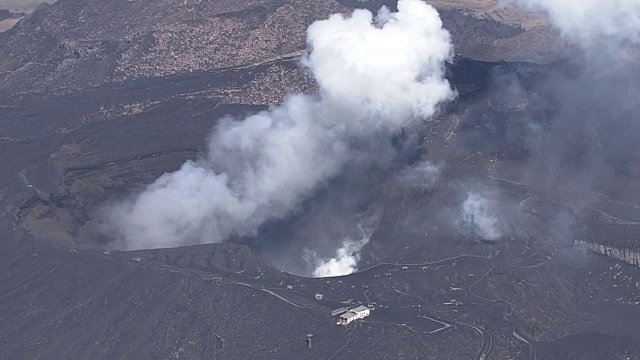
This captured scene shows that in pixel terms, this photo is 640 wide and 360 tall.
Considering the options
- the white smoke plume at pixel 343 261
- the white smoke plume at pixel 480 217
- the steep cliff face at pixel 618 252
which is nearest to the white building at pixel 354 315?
the white smoke plume at pixel 343 261

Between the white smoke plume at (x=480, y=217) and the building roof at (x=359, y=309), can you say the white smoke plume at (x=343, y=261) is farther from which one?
the building roof at (x=359, y=309)

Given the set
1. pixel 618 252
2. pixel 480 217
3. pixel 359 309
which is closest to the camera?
pixel 359 309

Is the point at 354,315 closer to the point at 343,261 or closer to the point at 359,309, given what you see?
the point at 359,309

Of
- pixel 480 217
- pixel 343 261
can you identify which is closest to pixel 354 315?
pixel 343 261

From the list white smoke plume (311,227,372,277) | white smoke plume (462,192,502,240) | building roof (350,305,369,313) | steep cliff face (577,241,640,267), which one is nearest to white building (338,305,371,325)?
building roof (350,305,369,313)

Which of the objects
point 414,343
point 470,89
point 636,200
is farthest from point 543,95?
point 414,343

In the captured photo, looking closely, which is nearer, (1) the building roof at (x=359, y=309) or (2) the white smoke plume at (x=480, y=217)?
(1) the building roof at (x=359, y=309)

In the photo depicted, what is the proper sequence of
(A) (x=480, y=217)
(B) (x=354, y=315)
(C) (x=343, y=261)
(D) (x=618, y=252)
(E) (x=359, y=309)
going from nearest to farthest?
(B) (x=354, y=315) → (E) (x=359, y=309) → (D) (x=618, y=252) → (A) (x=480, y=217) → (C) (x=343, y=261)

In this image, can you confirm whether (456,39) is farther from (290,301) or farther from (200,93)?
(290,301)
